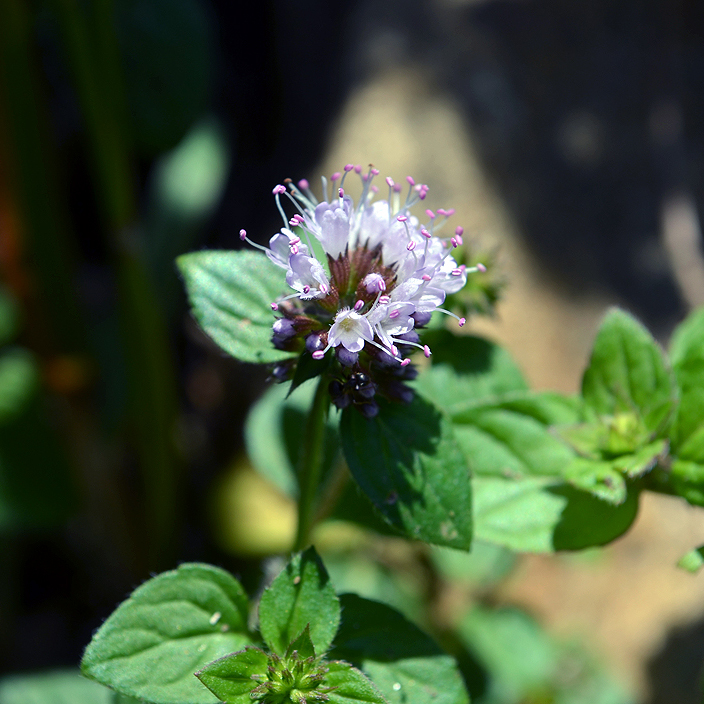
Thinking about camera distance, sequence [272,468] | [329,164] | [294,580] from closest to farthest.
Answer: [294,580], [272,468], [329,164]

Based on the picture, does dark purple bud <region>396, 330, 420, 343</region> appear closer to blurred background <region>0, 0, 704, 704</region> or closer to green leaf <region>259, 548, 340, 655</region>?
green leaf <region>259, 548, 340, 655</region>

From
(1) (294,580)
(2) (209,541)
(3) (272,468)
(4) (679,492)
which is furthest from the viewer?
(2) (209,541)

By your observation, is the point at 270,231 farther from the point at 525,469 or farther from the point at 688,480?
the point at 688,480

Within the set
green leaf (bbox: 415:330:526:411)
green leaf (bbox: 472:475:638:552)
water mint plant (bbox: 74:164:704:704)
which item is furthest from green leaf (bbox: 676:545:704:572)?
green leaf (bbox: 415:330:526:411)

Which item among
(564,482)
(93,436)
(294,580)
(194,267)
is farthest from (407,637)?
(93,436)

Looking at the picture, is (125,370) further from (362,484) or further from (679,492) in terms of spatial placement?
(679,492)

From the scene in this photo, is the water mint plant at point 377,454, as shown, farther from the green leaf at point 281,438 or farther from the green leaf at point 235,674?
the green leaf at point 281,438

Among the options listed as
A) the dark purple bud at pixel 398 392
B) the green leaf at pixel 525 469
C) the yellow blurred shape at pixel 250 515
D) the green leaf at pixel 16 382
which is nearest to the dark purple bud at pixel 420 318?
the dark purple bud at pixel 398 392
